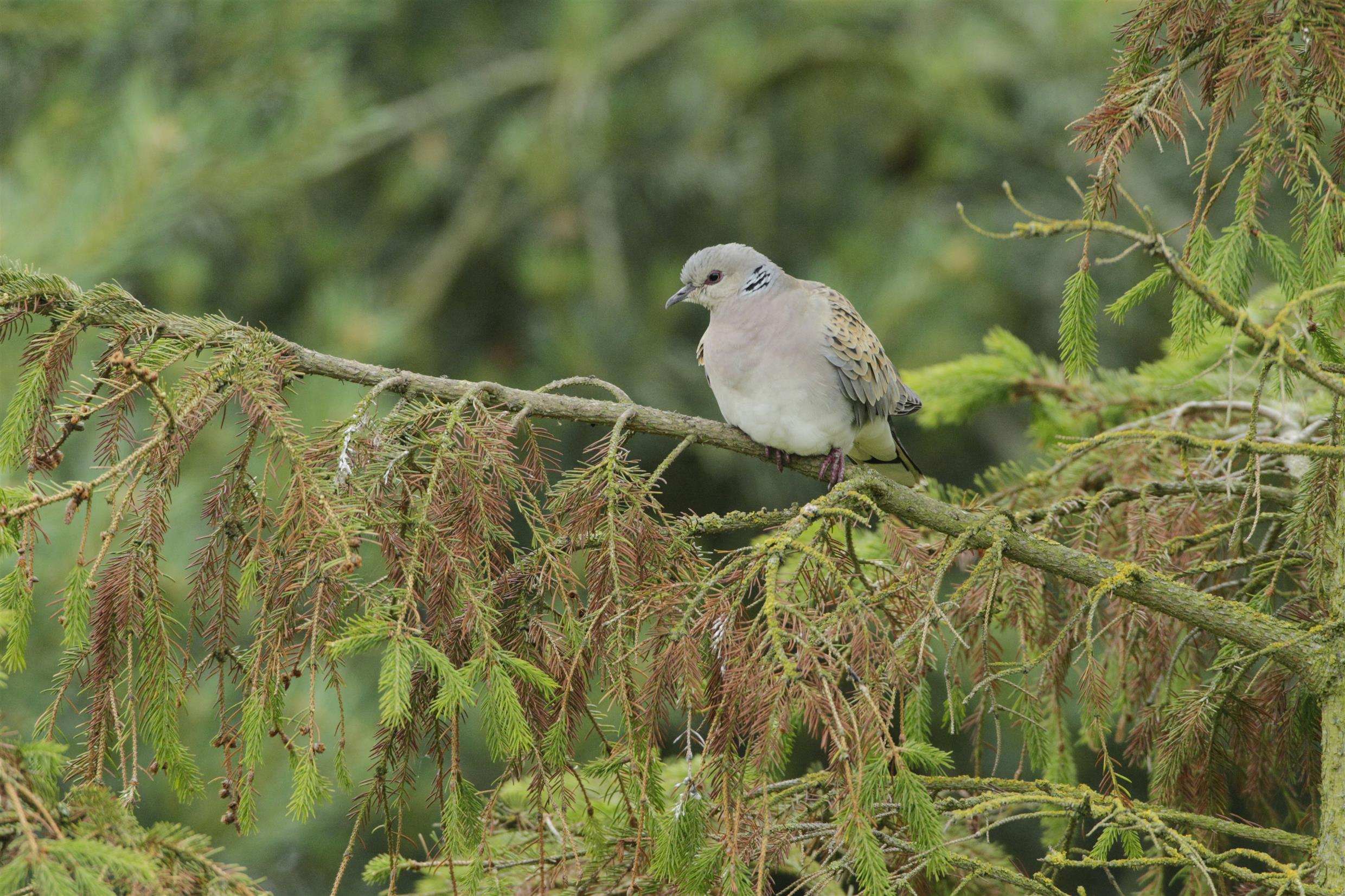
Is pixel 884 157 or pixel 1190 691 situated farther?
pixel 884 157

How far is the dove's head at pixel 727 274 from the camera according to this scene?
308cm

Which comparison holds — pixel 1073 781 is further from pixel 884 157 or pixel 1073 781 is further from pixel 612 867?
pixel 884 157

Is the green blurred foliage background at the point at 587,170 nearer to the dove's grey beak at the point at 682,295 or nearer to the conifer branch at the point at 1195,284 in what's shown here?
the dove's grey beak at the point at 682,295

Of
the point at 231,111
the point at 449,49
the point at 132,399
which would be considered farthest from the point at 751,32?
the point at 132,399

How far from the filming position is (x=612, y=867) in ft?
6.50

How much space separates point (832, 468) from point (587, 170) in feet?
16.9

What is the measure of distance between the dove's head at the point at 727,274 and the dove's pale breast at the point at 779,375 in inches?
2.8

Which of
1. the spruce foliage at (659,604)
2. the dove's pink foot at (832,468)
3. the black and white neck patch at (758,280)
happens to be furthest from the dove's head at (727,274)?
the spruce foliage at (659,604)

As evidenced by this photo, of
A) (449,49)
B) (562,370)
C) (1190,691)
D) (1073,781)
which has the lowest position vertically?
(1073,781)

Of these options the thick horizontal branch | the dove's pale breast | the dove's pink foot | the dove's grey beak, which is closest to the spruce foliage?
the thick horizontal branch

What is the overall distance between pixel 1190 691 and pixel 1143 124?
964mm

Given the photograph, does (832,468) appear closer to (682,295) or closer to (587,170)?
(682,295)

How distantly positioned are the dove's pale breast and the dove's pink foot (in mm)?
24

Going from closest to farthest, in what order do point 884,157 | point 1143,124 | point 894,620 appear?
point 1143,124 → point 894,620 → point 884,157
